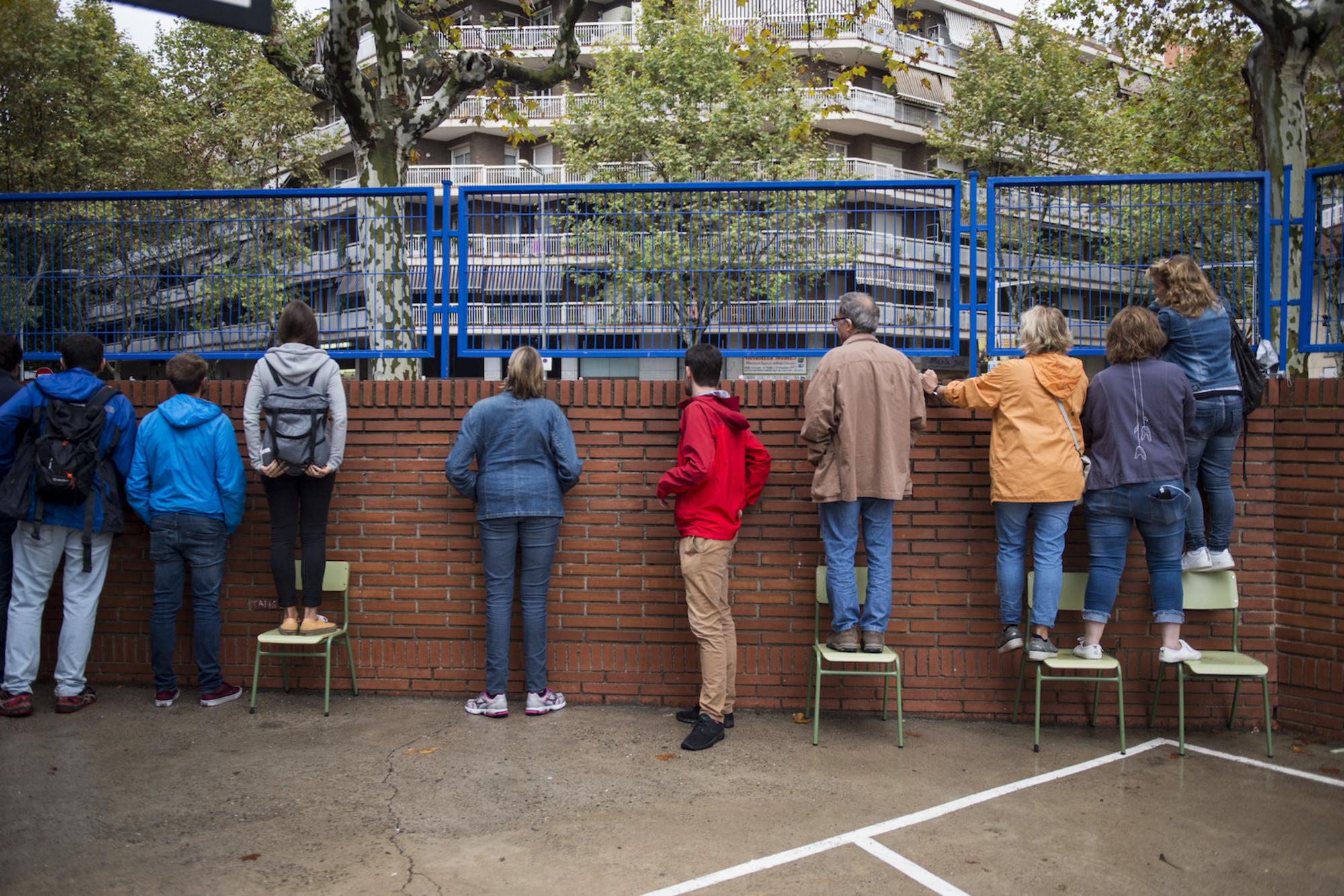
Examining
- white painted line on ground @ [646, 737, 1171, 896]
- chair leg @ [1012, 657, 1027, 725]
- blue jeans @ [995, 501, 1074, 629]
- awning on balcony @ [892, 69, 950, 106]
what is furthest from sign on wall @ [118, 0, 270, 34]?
awning on balcony @ [892, 69, 950, 106]

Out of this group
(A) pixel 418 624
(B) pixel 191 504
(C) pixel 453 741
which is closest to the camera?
(C) pixel 453 741

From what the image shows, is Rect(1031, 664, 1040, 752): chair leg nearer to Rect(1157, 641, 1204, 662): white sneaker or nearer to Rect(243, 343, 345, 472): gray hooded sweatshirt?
Rect(1157, 641, 1204, 662): white sneaker

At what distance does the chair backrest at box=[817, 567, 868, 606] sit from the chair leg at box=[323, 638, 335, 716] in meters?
2.83

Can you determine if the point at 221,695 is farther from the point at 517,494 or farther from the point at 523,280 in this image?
the point at 523,280

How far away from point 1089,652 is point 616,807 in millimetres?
2739

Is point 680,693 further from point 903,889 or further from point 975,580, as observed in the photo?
point 903,889

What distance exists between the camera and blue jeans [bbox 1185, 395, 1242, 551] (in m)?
5.86

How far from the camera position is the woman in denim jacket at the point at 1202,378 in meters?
5.85

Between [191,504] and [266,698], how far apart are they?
131 cm

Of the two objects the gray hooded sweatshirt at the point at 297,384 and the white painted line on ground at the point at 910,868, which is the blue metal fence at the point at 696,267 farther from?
the white painted line on ground at the point at 910,868

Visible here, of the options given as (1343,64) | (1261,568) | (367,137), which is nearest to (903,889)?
(1261,568)

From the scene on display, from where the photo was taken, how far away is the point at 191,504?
20.2ft

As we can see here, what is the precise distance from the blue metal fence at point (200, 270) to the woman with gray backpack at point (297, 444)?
590mm

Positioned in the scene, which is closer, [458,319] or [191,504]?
[191,504]
